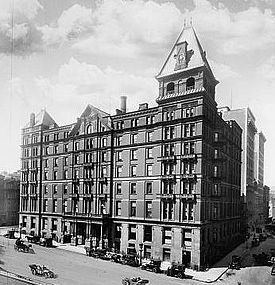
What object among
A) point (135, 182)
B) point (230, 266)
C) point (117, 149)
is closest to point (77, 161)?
point (117, 149)

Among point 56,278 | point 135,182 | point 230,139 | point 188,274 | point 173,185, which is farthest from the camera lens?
point 230,139

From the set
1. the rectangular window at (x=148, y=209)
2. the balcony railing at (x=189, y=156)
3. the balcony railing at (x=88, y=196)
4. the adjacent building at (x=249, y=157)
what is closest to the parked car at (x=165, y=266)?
the rectangular window at (x=148, y=209)

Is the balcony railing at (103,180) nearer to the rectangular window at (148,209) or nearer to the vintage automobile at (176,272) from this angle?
the rectangular window at (148,209)

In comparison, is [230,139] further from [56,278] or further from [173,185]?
[56,278]

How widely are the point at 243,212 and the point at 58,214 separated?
34456mm

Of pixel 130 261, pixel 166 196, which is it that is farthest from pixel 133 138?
pixel 130 261

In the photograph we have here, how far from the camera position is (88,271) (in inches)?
1476

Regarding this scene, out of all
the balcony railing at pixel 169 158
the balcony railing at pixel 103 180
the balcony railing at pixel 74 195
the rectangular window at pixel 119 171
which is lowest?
the balcony railing at pixel 74 195

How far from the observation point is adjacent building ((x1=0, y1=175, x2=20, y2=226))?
72.1 meters

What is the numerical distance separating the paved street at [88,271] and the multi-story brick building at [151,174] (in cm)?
516

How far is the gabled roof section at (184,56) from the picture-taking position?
41.8 m

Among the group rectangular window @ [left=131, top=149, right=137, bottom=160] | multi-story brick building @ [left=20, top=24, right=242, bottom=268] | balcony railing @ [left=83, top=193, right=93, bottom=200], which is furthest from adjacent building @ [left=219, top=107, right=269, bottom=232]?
balcony railing @ [left=83, top=193, right=93, bottom=200]

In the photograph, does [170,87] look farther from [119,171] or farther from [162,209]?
[162,209]

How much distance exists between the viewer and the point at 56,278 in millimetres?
34281
